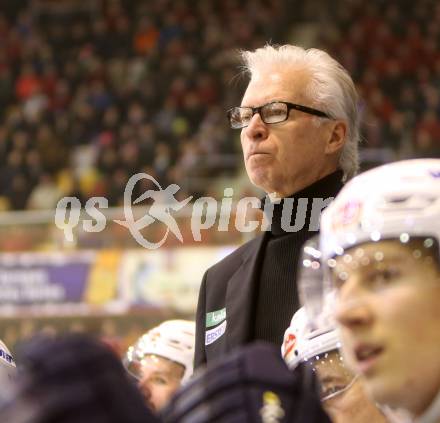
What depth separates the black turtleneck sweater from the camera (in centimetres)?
287

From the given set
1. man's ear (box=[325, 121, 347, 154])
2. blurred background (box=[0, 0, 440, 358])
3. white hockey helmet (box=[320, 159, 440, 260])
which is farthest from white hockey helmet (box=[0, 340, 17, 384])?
blurred background (box=[0, 0, 440, 358])

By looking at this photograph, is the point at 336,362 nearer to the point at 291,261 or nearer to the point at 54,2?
the point at 291,261

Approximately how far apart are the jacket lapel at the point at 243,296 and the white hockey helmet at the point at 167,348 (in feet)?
1.28

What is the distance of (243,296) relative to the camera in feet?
9.77

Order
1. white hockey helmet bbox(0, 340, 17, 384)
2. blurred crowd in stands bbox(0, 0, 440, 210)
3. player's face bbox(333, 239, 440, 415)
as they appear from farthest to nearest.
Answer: blurred crowd in stands bbox(0, 0, 440, 210), white hockey helmet bbox(0, 340, 17, 384), player's face bbox(333, 239, 440, 415)

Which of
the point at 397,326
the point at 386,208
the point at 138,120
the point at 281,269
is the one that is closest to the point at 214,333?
the point at 281,269

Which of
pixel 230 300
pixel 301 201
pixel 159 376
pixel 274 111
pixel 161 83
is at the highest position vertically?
pixel 274 111

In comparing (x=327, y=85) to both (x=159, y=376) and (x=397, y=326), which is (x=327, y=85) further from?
(x=397, y=326)

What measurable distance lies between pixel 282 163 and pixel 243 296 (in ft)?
1.34

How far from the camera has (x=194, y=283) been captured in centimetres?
830

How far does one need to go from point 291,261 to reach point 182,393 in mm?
1741

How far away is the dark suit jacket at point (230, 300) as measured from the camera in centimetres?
290

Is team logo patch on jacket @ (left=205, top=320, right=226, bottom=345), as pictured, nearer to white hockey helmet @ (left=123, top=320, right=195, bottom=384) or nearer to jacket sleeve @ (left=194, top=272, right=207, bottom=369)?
jacket sleeve @ (left=194, top=272, right=207, bottom=369)

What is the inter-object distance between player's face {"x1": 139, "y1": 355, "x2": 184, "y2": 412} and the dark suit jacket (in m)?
0.19
